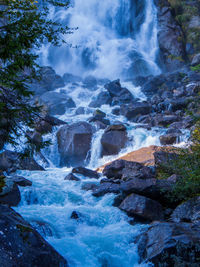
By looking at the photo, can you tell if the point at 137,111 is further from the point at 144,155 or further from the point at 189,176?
the point at 189,176

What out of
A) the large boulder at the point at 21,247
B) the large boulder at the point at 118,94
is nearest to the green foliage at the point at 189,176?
the large boulder at the point at 21,247

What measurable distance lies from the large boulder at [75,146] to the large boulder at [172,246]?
13.1 m

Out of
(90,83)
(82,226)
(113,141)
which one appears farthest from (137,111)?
(82,226)

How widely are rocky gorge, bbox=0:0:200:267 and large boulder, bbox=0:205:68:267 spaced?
0.02 meters

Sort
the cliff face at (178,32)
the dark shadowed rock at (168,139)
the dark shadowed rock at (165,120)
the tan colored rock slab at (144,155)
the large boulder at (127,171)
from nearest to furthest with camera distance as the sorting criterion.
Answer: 1. the large boulder at (127,171)
2. the tan colored rock slab at (144,155)
3. the dark shadowed rock at (168,139)
4. the dark shadowed rock at (165,120)
5. the cliff face at (178,32)

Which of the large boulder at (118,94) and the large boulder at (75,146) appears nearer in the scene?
the large boulder at (75,146)

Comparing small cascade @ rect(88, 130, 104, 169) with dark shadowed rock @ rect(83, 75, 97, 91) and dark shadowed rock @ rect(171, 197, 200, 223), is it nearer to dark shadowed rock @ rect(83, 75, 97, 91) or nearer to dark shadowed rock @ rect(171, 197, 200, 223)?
dark shadowed rock @ rect(171, 197, 200, 223)

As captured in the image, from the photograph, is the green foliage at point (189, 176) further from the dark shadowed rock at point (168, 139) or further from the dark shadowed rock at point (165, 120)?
the dark shadowed rock at point (165, 120)

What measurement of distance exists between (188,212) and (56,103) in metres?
24.2

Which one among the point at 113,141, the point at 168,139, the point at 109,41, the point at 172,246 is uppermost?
the point at 109,41

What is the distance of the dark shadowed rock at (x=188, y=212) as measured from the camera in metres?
7.05

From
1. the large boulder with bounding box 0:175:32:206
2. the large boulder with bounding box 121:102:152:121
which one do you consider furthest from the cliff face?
the large boulder with bounding box 0:175:32:206

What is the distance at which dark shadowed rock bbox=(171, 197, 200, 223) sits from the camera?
7049 mm

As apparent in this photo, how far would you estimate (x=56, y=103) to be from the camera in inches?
1160
